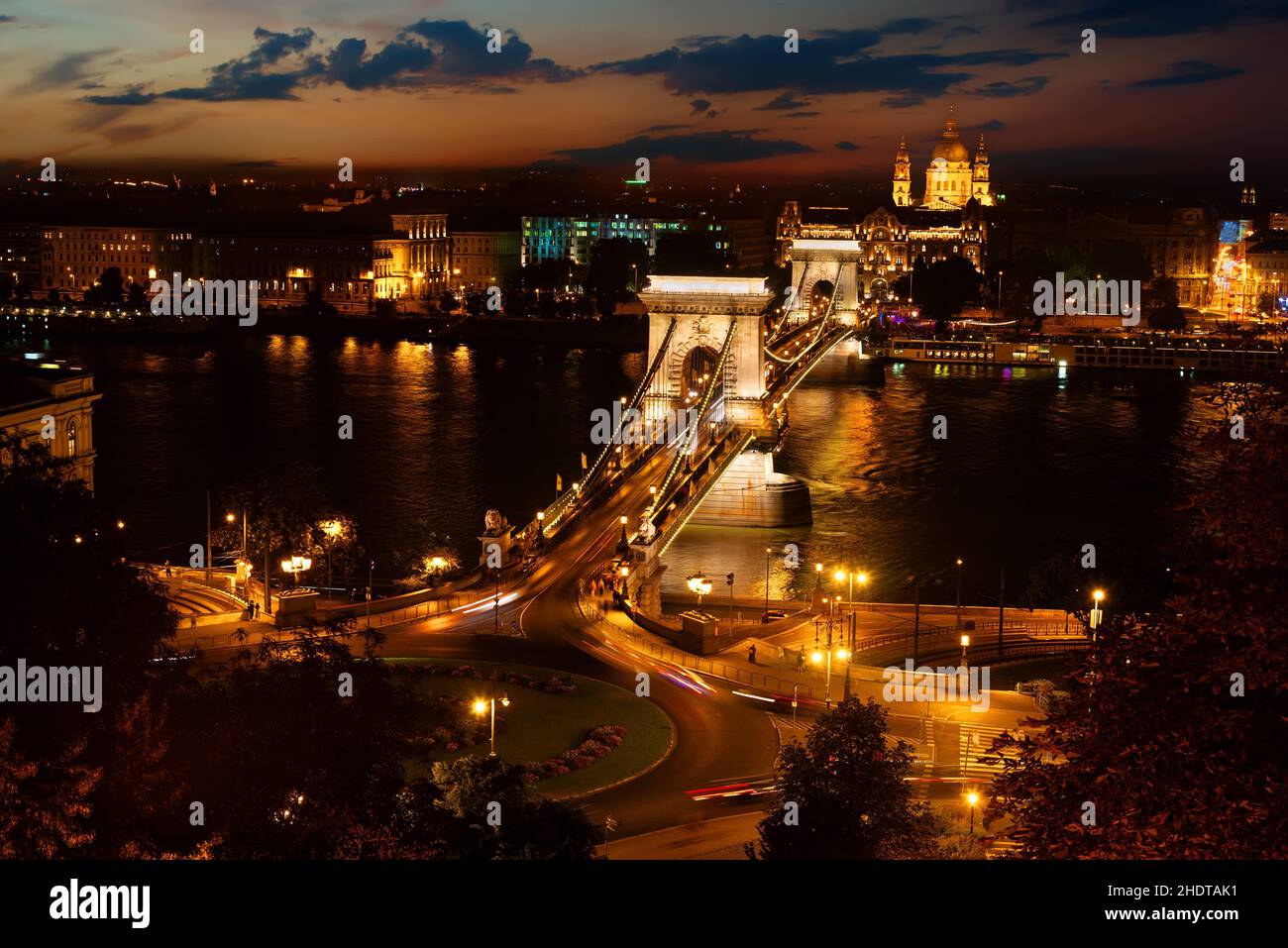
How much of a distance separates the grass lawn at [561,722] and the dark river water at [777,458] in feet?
22.7

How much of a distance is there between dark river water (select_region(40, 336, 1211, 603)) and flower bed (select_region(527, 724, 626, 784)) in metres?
7.79

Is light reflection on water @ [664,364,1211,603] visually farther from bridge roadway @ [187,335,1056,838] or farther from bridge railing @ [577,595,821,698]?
bridge railing @ [577,595,821,698]

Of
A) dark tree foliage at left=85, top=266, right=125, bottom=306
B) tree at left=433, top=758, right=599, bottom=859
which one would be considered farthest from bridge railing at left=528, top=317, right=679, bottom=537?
dark tree foliage at left=85, top=266, right=125, bottom=306

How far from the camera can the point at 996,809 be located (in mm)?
4332

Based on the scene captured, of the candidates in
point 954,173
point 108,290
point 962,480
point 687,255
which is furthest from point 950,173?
point 962,480

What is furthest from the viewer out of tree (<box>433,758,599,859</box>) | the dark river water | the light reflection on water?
the dark river water

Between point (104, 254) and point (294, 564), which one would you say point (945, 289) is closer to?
point (104, 254)

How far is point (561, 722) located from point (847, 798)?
3128 mm

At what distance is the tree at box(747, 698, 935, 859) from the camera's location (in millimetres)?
6789
